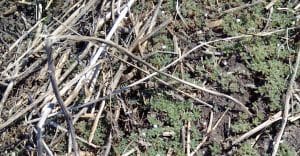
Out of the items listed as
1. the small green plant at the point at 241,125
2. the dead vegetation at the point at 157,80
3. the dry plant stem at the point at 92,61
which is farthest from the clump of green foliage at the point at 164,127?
the dry plant stem at the point at 92,61

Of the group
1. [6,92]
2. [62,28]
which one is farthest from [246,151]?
[6,92]

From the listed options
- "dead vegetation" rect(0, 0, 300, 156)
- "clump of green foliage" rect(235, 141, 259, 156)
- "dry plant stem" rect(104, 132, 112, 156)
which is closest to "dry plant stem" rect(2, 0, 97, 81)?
"dead vegetation" rect(0, 0, 300, 156)

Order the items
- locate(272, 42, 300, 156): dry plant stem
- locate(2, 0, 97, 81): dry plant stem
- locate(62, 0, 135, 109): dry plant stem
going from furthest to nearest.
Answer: locate(2, 0, 97, 81): dry plant stem, locate(62, 0, 135, 109): dry plant stem, locate(272, 42, 300, 156): dry plant stem

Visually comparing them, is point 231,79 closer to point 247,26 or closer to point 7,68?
point 247,26

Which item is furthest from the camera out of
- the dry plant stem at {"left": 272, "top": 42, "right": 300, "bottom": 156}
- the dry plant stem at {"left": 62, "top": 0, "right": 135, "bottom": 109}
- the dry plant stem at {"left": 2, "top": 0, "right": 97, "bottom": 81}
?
the dry plant stem at {"left": 2, "top": 0, "right": 97, "bottom": 81}

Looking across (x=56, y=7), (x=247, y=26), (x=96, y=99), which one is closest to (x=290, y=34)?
(x=247, y=26)

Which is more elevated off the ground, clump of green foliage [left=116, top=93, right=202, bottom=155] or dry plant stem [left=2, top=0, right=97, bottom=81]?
dry plant stem [left=2, top=0, right=97, bottom=81]

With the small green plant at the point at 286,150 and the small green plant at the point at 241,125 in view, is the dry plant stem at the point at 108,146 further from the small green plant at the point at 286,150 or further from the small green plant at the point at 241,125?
the small green plant at the point at 286,150

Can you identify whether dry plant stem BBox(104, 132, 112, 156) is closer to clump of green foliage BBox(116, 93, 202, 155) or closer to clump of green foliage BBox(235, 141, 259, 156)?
clump of green foliage BBox(116, 93, 202, 155)
